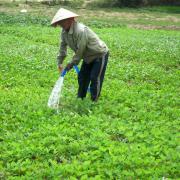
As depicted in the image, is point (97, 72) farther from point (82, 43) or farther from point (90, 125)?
point (90, 125)

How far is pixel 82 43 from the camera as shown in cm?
839

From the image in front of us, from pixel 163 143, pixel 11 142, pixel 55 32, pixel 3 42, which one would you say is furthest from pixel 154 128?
pixel 55 32

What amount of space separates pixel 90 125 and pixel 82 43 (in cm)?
165

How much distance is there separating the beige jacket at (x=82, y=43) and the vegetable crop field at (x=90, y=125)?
38.0 inches

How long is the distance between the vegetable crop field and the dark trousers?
0.27 metres

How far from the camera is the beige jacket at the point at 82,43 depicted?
837 centimetres

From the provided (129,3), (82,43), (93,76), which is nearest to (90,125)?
(93,76)

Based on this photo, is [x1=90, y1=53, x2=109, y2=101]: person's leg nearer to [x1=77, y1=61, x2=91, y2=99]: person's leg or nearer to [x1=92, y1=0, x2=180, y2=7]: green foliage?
[x1=77, y1=61, x2=91, y2=99]: person's leg

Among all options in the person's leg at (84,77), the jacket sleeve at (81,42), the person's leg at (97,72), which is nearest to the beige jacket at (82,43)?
the jacket sleeve at (81,42)

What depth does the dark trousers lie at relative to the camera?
29.5ft

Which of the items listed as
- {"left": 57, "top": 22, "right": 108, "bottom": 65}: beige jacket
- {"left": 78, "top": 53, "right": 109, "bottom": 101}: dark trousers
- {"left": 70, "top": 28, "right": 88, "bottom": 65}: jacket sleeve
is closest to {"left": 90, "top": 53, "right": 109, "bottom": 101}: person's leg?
{"left": 78, "top": 53, "right": 109, "bottom": 101}: dark trousers

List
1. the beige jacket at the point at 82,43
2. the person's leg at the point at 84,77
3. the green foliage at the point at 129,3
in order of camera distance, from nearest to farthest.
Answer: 1. the beige jacket at the point at 82,43
2. the person's leg at the point at 84,77
3. the green foliage at the point at 129,3

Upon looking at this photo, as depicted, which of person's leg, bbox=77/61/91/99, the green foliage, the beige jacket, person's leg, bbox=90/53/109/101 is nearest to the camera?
the beige jacket

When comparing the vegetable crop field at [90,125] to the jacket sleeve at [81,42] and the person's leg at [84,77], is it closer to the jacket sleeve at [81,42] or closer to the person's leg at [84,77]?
the person's leg at [84,77]
